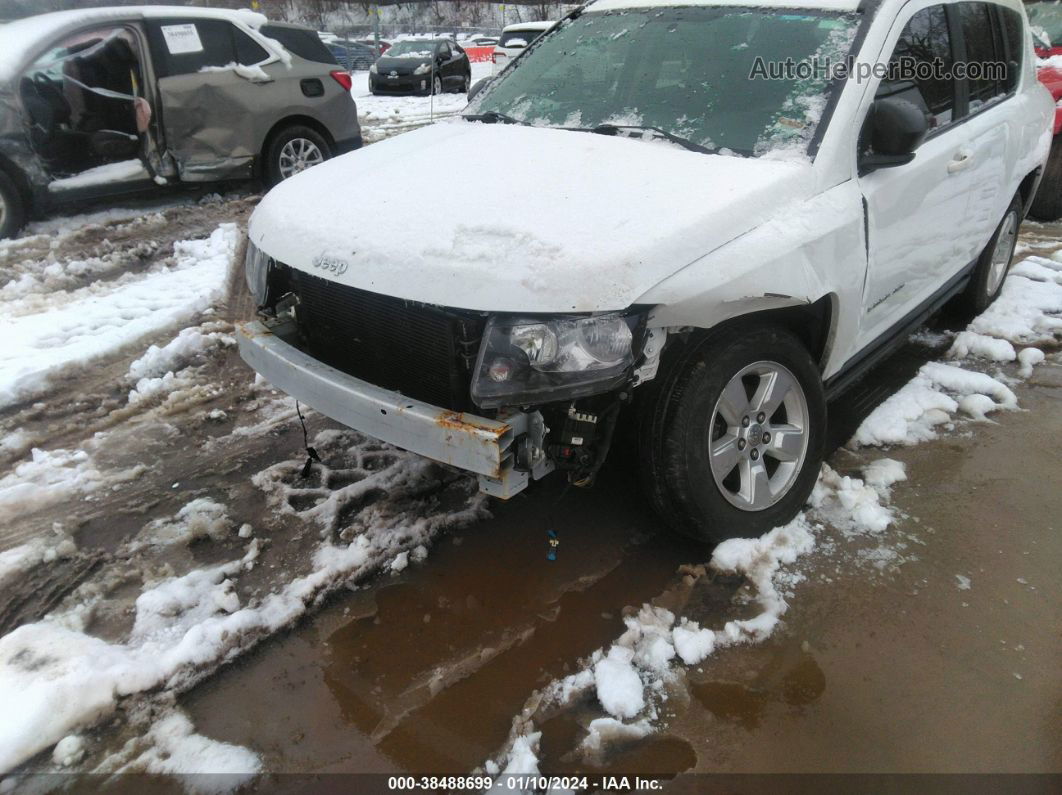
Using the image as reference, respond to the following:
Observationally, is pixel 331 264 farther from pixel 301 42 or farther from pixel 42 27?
pixel 301 42

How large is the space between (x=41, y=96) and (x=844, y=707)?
23.4 ft

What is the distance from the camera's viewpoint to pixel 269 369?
8.89 ft

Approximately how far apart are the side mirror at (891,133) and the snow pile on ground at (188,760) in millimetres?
2857

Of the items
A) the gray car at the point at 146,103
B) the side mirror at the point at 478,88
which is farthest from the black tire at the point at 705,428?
the gray car at the point at 146,103

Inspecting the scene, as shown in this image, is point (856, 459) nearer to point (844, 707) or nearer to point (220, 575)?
point (844, 707)

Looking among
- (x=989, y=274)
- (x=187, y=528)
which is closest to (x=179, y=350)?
(x=187, y=528)

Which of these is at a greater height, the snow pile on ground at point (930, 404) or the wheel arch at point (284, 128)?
the wheel arch at point (284, 128)

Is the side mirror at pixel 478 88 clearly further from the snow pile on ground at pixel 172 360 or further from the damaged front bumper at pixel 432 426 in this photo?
the snow pile on ground at pixel 172 360

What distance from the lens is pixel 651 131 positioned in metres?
2.85

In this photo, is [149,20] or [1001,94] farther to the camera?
[149,20]

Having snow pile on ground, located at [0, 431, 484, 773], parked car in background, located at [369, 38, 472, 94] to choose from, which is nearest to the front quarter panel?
snow pile on ground, located at [0, 431, 484, 773]

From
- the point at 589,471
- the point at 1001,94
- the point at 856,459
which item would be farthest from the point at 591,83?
the point at 1001,94

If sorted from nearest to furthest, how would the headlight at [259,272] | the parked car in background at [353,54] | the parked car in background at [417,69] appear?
the headlight at [259,272], the parked car in background at [417,69], the parked car in background at [353,54]

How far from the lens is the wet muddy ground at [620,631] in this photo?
81.9 inches
